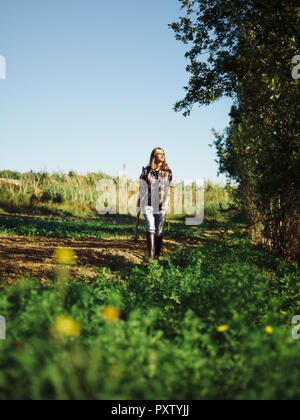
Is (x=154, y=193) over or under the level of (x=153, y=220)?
over

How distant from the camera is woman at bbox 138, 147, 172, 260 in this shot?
639 cm

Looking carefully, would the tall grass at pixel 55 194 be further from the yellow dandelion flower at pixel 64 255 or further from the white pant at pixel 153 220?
the yellow dandelion flower at pixel 64 255

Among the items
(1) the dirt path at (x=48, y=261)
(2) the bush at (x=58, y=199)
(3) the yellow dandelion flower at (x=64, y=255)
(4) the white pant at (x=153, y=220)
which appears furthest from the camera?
(2) the bush at (x=58, y=199)

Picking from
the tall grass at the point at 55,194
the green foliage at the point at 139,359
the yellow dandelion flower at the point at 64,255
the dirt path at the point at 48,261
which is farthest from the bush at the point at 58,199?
the green foliage at the point at 139,359

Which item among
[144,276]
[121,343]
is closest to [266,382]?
[121,343]

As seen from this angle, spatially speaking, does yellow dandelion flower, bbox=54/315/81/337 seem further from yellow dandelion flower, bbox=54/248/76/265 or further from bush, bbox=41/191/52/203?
bush, bbox=41/191/52/203

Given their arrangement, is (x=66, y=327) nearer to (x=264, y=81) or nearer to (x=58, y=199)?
(x=264, y=81)

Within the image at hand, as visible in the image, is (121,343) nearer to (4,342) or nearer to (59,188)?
(4,342)

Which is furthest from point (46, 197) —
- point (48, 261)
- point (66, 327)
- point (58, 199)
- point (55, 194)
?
point (66, 327)

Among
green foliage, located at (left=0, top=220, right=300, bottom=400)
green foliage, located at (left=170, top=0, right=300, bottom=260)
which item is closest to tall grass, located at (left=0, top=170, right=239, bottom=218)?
green foliage, located at (left=170, top=0, right=300, bottom=260)

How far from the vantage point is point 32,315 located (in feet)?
7.74

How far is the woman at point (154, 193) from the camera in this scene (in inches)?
252

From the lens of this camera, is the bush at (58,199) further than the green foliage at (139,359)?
Yes

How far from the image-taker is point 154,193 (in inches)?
252
